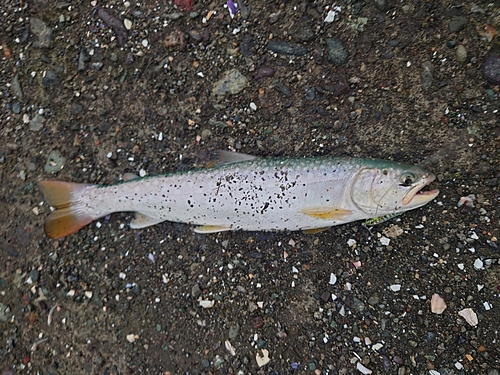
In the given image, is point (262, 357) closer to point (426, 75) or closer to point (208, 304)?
point (208, 304)

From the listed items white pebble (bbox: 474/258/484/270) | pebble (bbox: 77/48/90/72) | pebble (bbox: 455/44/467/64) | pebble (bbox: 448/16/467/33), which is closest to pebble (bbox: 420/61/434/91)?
pebble (bbox: 455/44/467/64)

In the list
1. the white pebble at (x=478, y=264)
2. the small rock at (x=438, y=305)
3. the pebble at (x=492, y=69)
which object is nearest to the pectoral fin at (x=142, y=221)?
the small rock at (x=438, y=305)

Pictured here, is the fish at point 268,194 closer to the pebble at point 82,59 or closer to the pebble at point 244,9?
the pebble at point 82,59

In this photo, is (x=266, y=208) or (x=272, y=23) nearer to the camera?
(x=266, y=208)

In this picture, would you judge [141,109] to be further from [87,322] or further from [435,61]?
[435,61]

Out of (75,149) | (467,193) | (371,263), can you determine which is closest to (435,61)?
(467,193)

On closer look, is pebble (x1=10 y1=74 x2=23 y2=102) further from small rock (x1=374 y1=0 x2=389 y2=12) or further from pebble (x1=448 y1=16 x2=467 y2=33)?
pebble (x1=448 y1=16 x2=467 y2=33)
